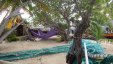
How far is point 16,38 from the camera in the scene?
1190 centimetres

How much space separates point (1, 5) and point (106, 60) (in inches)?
86.4

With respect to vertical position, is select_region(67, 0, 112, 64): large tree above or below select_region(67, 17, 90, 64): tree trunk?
above

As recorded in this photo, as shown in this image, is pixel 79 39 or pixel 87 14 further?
pixel 79 39

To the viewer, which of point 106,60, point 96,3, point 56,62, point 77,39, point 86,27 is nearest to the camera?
point 96,3

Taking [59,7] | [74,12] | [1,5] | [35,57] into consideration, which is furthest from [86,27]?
[35,57]

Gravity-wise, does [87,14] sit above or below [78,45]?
above

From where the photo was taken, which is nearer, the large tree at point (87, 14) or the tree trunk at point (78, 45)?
the large tree at point (87, 14)

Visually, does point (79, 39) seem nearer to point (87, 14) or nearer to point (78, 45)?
point (78, 45)

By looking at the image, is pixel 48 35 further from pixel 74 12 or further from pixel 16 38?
pixel 74 12

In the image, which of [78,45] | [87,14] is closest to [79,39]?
[78,45]

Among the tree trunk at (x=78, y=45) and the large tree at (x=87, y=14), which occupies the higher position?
the large tree at (x=87, y=14)

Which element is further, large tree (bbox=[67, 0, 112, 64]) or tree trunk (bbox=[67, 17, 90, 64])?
tree trunk (bbox=[67, 17, 90, 64])

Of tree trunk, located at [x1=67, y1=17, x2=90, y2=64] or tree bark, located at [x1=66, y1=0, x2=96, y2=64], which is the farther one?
tree trunk, located at [x1=67, y1=17, x2=90, y2=64]

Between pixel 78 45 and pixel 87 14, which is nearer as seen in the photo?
pixel 87 14
